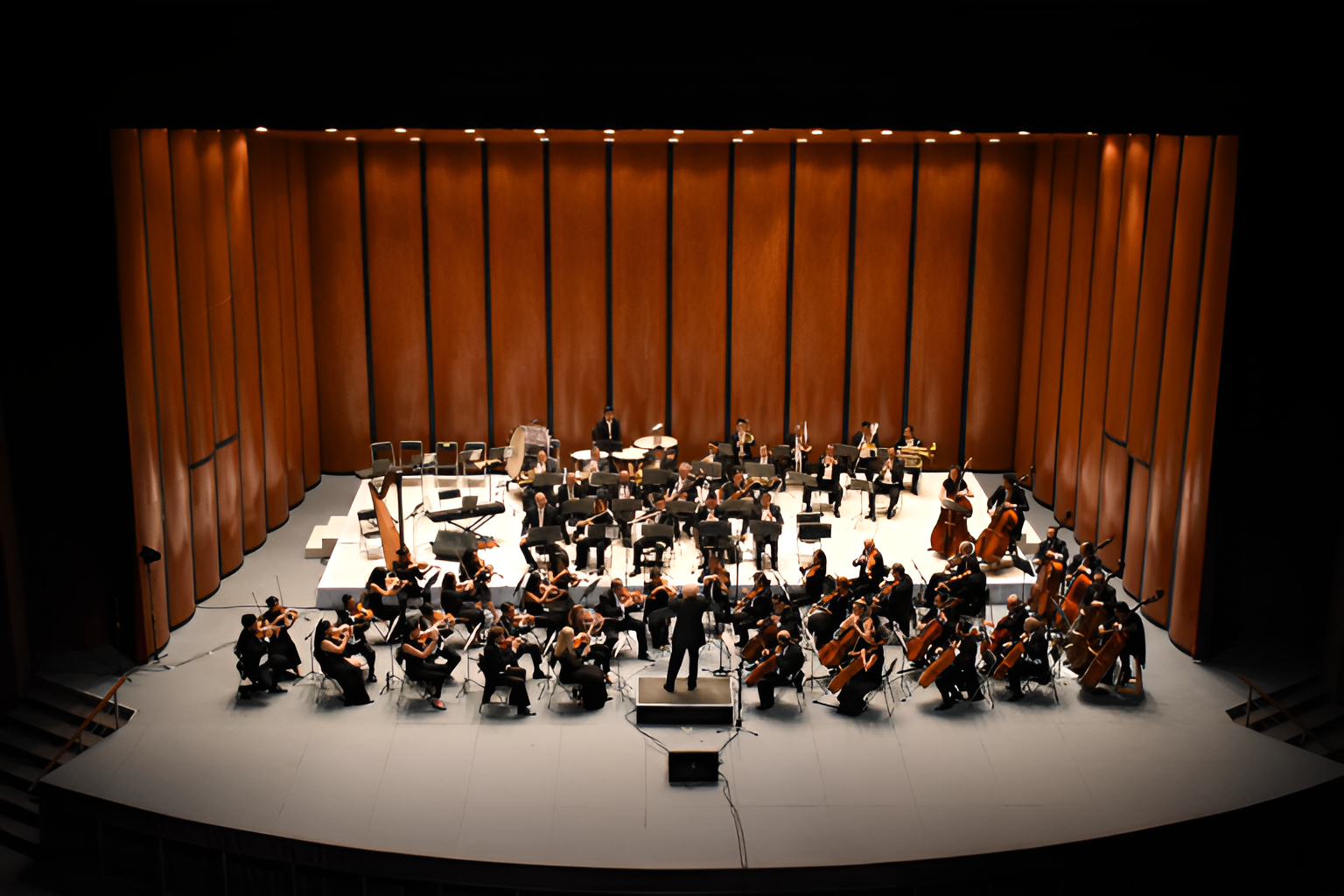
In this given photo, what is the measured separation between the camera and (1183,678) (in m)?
12.7

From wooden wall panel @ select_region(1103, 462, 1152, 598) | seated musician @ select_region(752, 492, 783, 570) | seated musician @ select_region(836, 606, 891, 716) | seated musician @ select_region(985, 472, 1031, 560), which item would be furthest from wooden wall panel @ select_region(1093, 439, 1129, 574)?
seated musician @ select_region(836, 606, 891, 716)

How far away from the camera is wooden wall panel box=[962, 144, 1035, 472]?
719 inches

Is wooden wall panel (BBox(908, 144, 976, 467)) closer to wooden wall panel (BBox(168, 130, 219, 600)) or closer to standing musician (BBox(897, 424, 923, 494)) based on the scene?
standing musician (BBox(897, 424, 923, 494))

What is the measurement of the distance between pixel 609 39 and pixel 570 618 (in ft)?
17.2

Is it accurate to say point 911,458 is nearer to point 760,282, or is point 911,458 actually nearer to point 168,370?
point 760,282

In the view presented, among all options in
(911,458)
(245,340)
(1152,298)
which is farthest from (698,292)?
(1152,298)

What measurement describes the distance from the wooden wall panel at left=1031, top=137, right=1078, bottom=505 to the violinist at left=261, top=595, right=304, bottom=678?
10.1 meters

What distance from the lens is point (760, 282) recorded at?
1881 centimetres

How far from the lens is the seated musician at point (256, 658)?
1211 cm

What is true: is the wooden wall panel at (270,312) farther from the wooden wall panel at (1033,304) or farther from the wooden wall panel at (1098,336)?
the wooden wall panel at (1033,304)

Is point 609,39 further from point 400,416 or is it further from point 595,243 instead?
point 400,416

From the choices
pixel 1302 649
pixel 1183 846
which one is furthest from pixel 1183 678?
pixel 1183 846

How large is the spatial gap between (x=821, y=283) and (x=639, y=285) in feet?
8.57

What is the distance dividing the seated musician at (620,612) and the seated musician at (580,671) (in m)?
0.65
